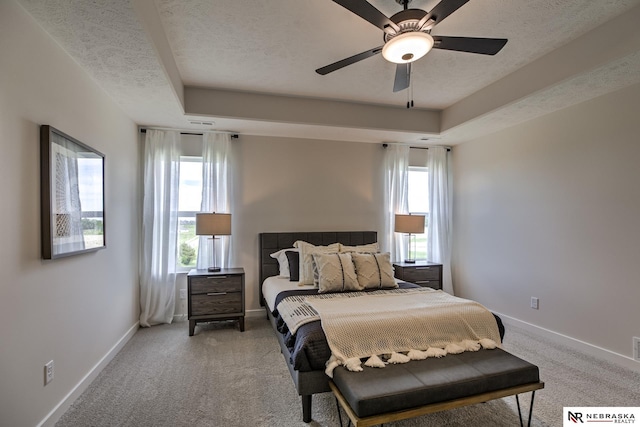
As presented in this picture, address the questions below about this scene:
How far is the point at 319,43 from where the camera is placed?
2629 millimetres

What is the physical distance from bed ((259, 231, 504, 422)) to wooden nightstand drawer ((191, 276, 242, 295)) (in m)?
0.38

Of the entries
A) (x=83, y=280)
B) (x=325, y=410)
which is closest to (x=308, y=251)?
(x=325, y=410)

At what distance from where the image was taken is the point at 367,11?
174 cm

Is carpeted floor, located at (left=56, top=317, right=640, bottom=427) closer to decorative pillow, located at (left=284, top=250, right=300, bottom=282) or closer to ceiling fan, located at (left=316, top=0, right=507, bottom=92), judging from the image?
decorative pillow, located at (left=284, top=250, right=300, bottom=282)

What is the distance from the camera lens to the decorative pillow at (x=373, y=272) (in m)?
3.30

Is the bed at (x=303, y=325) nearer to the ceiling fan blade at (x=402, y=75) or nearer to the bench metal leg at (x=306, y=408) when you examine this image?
the bench metal leg at (x=306, y=408)

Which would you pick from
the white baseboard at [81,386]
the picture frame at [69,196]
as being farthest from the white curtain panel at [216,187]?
the picture frame at [69,196]

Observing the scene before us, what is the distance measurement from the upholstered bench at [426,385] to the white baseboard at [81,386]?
1.80 m

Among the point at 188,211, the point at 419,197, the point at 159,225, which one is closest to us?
the point at 159,225

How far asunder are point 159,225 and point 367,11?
11.3ft

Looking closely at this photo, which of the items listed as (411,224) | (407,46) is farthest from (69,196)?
(411,224)

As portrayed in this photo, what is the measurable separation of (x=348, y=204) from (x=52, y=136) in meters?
3.44

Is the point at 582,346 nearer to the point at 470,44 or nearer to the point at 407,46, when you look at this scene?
the point at 470,44

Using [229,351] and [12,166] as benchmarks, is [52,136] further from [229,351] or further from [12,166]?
[229,351]
